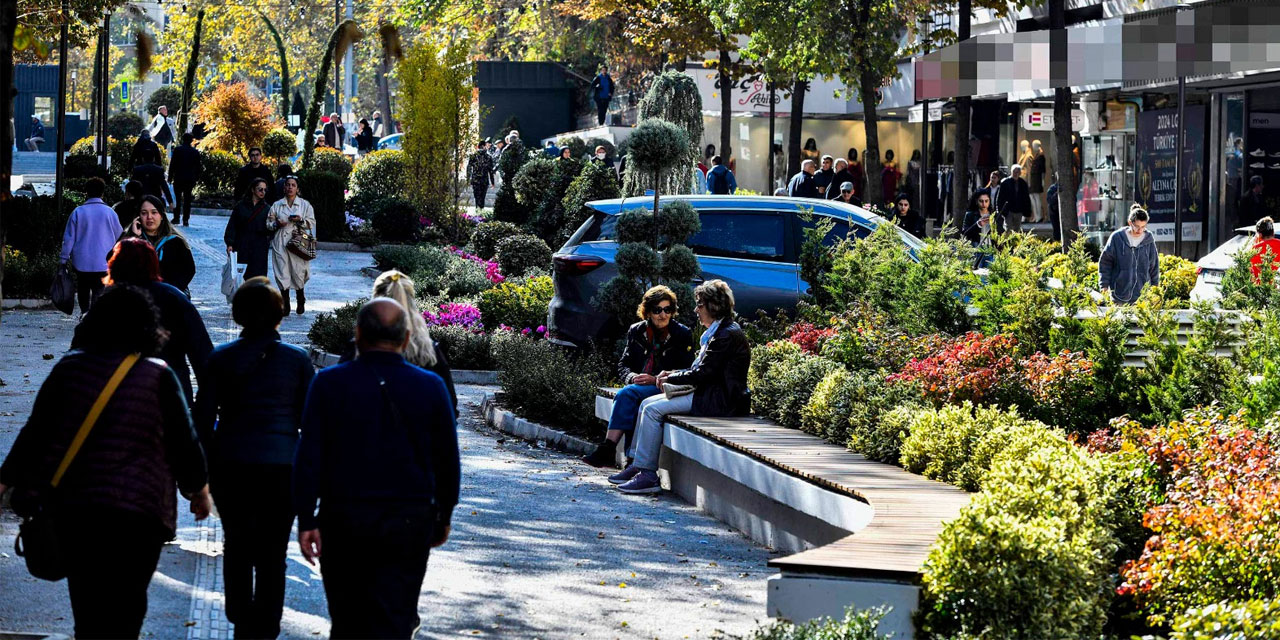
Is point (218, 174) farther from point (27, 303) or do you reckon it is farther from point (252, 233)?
point (252, 233)

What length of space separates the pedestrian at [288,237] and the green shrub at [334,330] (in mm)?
2275

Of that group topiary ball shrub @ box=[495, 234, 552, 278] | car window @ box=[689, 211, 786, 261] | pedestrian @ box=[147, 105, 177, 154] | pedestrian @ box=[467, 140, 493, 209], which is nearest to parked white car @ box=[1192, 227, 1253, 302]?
car window @ box=[689, 211, 786, 261]

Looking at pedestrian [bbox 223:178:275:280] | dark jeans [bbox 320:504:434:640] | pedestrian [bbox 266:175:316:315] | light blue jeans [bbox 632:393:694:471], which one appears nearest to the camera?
dark jeans [bbox 320:504:434:640]

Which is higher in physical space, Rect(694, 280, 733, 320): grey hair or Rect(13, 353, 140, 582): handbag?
Rect(694, 280, 733, 320): grey hair

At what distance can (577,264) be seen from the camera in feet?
50.4

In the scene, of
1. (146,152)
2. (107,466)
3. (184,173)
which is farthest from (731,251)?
(184,173)

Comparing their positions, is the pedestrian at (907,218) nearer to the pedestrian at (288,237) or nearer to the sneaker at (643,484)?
the pedestrian at (288,237)

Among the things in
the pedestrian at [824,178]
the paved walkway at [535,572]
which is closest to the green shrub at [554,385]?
the paved walkway at [535,572]

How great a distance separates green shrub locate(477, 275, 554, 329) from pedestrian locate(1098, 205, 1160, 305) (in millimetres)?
5708

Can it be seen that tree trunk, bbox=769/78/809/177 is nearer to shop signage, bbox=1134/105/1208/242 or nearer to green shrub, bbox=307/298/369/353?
shop signage, bbox=1134/105/1208/242

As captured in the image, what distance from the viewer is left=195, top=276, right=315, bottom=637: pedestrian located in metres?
6.80

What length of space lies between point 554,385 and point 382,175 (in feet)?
66.8

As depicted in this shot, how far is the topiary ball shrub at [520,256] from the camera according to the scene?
2367 cm

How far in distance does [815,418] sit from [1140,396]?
7.57 ft
